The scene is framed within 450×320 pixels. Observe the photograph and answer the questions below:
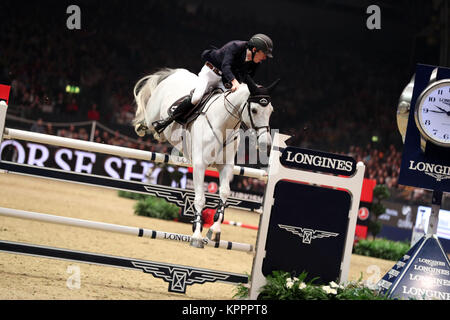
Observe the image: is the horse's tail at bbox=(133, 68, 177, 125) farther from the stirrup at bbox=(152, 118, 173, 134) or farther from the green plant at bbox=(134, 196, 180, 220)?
the green plant at bbox=(134, 196, 180, 220)

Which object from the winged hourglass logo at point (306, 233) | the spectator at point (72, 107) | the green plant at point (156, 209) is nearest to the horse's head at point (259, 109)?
the winged hourglass logo at point (306, 233)

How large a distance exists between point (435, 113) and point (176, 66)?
13012 millimetres

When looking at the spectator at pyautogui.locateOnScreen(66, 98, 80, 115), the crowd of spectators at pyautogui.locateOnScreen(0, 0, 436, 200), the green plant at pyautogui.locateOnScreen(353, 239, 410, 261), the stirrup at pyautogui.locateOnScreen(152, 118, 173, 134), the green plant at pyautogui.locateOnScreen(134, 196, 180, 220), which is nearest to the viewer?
the stirrup at pyautogui.locateOnScreen(152, 118, 173, 134)

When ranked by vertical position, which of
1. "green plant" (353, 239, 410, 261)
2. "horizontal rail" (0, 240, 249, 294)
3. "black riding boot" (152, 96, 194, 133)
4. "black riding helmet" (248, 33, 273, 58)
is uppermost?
"black riding helmet" (248, 33, 273, 58)

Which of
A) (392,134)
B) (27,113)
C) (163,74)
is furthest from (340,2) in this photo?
(163,74)

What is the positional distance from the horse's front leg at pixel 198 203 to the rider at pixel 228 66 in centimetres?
55

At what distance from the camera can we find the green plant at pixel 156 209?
33.5ft

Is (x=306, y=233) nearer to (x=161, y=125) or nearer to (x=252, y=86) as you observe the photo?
(x=252, y=86)

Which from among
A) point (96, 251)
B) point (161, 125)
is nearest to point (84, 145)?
point (161, 125)

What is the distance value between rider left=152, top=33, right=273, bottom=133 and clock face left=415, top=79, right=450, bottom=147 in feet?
4.71

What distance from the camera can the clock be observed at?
4398mm

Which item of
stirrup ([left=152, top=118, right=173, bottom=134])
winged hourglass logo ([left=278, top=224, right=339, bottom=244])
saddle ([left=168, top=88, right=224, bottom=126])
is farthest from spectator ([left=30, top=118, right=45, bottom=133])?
winged hourglass logo ([left=278, top=224, right=339, bottom=244])

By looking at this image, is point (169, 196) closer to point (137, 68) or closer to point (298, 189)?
point (298, 189)

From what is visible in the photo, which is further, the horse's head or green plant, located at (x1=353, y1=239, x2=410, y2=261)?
green plant, located at (x1=353, y1=239, x2=410, y2=261)
